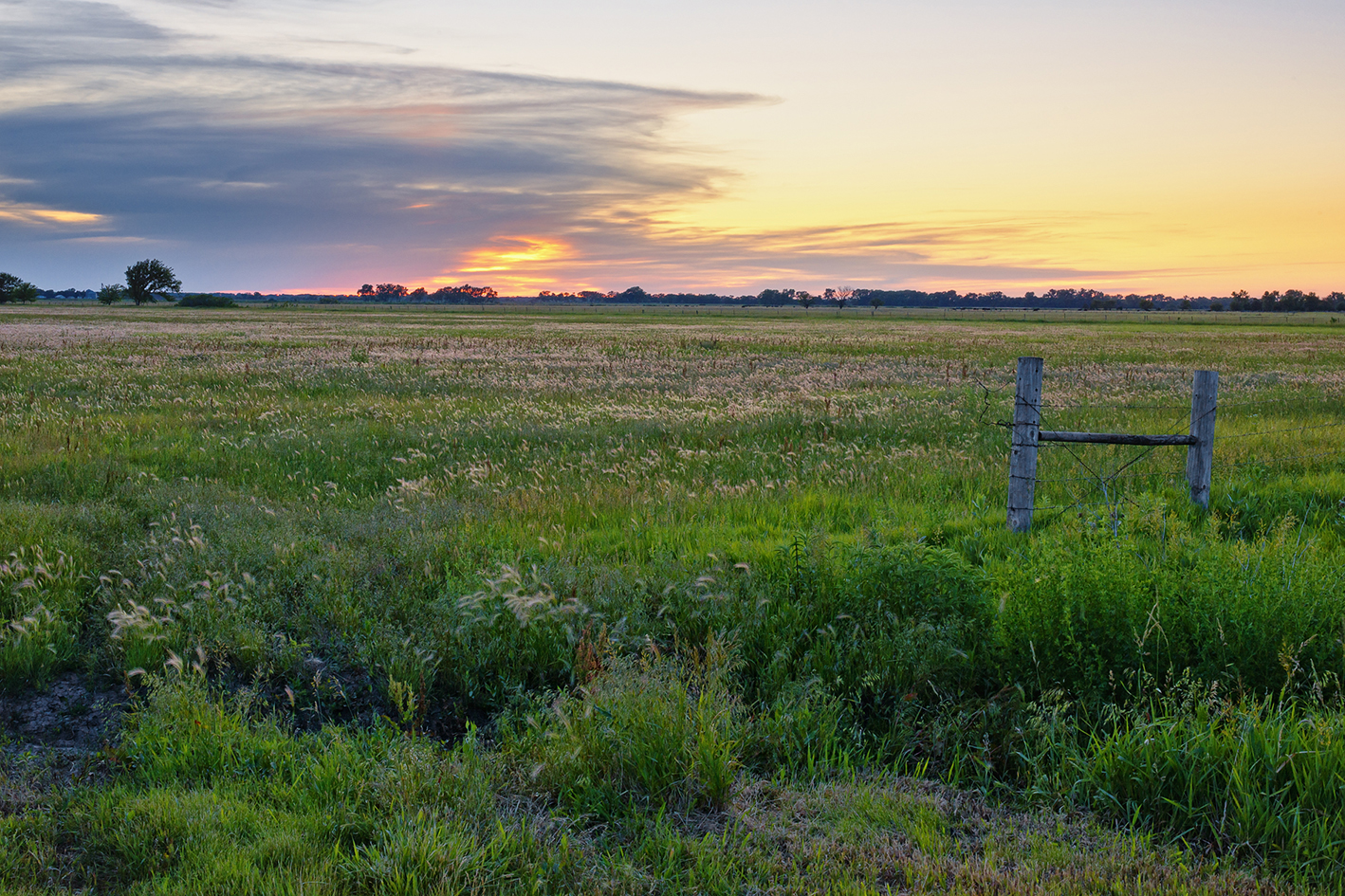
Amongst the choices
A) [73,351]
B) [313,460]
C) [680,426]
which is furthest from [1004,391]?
[73,351]

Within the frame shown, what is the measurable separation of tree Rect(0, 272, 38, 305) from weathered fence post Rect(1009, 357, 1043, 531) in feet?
530

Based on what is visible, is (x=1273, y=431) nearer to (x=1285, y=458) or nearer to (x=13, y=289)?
(x=1285, y=458)

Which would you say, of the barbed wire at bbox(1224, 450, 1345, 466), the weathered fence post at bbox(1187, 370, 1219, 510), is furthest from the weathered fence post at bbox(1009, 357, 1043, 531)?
the barbed wire at bbox(1224, 450, 1345, 466)

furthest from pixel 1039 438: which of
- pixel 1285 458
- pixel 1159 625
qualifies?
pixel 1285 458

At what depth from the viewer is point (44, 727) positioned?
4.65 m

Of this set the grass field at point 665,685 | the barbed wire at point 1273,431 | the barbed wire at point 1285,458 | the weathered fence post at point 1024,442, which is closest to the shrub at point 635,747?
the grass field at point 665,685

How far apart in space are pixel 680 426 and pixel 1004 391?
11.2 metres

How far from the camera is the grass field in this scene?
3359 mm

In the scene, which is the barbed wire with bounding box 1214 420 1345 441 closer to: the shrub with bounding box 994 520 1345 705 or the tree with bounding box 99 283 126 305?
the shrub with bounding box 994 520 1345 705

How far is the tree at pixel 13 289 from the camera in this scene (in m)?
127

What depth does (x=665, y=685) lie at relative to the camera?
4625 millimetres

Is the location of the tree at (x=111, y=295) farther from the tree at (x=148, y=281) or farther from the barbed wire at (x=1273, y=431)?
the barbed wire at (x=1273, y=431)

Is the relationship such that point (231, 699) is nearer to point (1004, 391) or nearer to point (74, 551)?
point (74, 551)

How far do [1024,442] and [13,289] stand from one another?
165 m
